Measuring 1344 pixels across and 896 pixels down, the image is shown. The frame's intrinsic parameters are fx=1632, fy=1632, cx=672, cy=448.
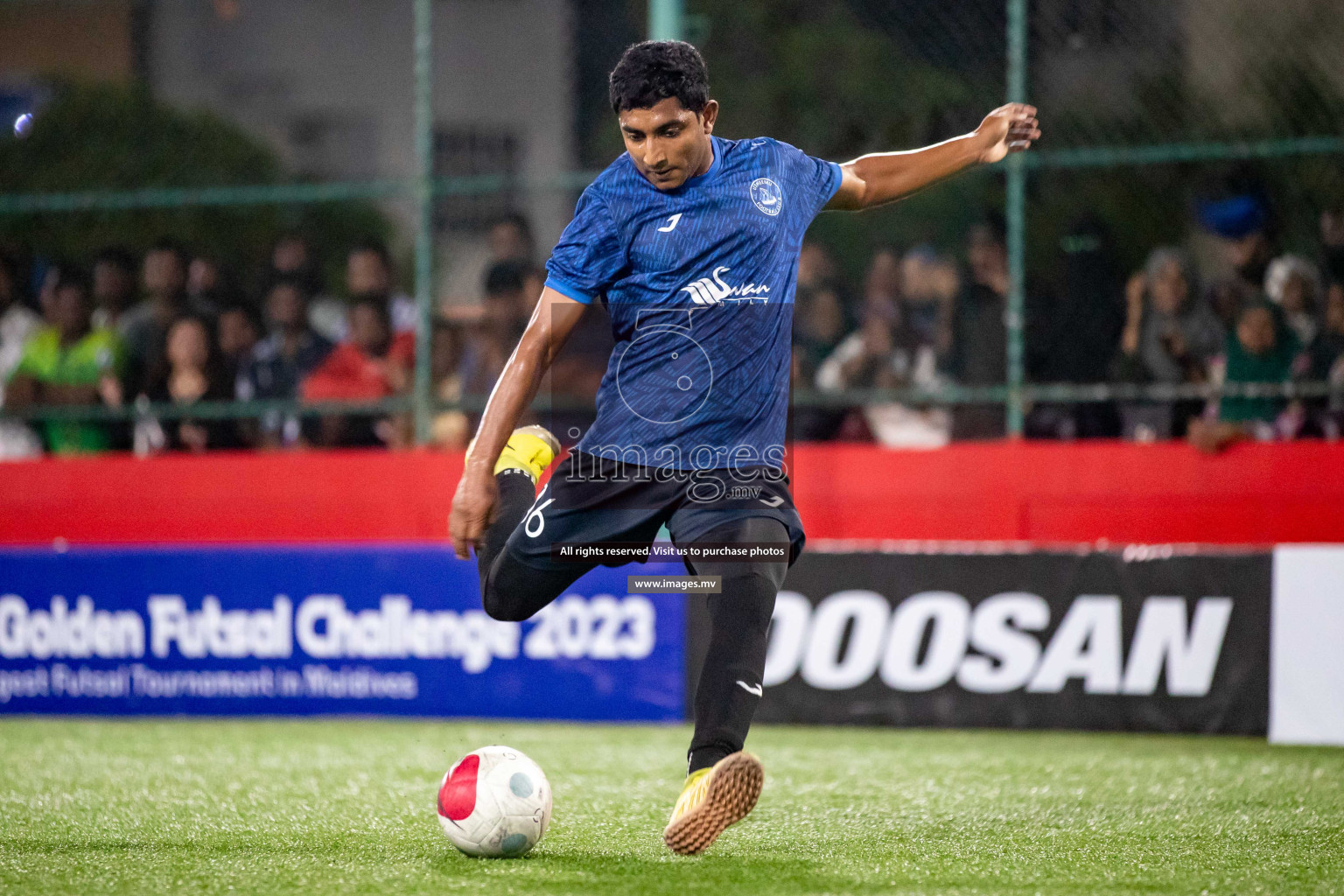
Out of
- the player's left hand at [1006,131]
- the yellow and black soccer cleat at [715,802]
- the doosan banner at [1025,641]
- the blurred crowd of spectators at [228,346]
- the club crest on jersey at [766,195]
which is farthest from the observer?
the blurred crowd of spectators at [228,346]

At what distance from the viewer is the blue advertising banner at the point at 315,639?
8195mm

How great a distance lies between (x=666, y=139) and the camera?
4262mm

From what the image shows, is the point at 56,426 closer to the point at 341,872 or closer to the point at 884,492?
the point at 884,492

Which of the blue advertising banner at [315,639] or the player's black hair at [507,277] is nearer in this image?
the blue advertising banner at [315,639]

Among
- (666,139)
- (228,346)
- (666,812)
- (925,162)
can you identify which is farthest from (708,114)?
(228,346)

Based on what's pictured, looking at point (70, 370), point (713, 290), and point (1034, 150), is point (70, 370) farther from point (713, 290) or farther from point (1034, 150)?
point (713, 290)

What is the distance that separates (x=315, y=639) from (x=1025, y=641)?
3635mm

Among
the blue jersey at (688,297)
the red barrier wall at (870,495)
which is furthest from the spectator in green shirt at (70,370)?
the blue jersey at (688,297)

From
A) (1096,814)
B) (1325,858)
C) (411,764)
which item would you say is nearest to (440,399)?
(411,764)

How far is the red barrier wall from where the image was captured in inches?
323

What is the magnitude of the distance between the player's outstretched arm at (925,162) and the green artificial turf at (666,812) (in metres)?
1.89

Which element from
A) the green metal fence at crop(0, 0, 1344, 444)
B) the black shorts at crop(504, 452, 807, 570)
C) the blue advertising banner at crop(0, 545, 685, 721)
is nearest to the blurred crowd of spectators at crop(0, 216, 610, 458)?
the green metal fence at crop(0, 0, 1344, 444)

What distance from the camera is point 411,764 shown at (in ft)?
21.5

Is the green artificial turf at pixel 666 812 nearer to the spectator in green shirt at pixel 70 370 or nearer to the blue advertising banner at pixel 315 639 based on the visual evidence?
the blue advertising banner at pixel 315 639
